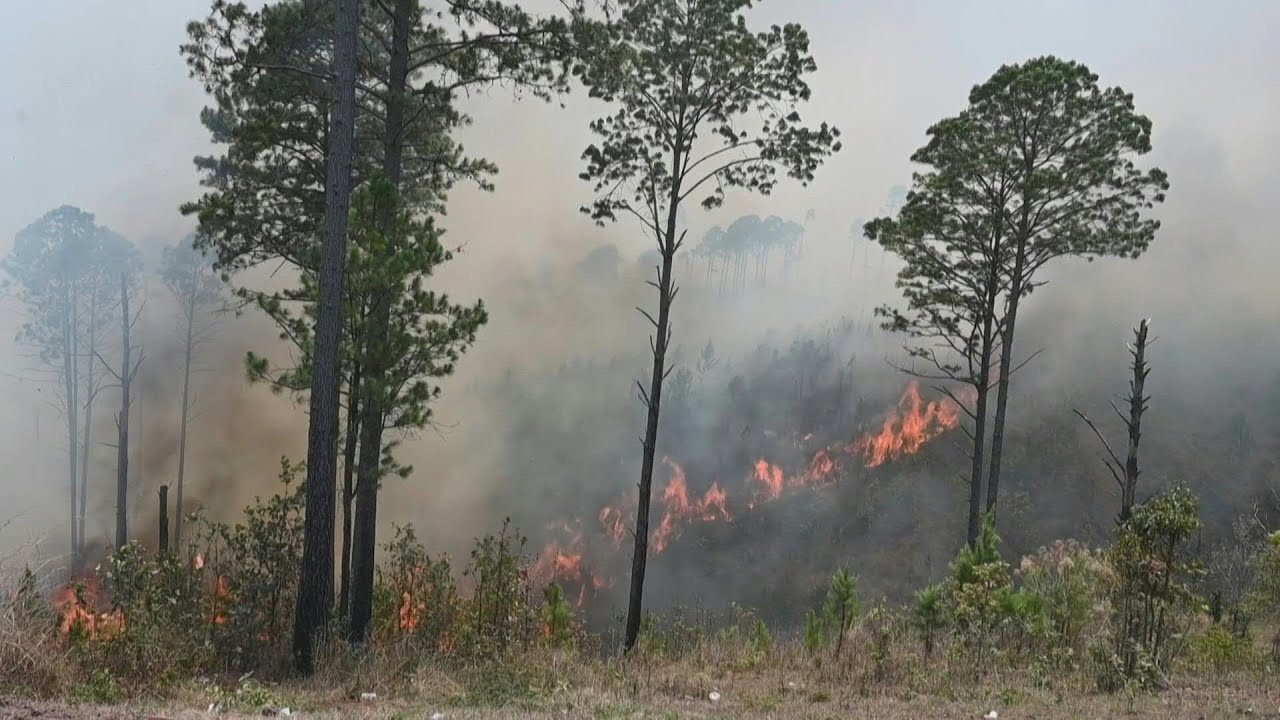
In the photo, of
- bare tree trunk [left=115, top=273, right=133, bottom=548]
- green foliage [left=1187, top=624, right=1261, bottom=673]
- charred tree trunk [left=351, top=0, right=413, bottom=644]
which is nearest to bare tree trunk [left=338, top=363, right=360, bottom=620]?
charred tree trunk [left=351, top=0, right=413, bottom=644]

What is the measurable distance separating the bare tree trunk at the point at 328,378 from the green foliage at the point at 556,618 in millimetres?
4261

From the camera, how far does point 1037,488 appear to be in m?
48.8

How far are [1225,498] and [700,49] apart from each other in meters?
A: 46.2

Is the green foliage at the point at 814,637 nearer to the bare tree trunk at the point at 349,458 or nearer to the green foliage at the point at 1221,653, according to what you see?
the green foliage at the point at 1221,653

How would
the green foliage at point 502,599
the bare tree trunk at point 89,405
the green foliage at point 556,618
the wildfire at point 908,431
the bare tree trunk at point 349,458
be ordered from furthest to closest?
the wildfire at point 908,431, the bare tree trunk at point 89,405, the green foliage at point 556,618, the bare tree trunk at point 349,458, the green foliage at point 502,599

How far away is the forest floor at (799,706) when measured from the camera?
698cm

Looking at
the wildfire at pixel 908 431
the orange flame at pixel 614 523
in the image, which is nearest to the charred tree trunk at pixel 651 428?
the orange flame at pixel 614 523

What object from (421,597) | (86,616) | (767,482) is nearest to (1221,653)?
(421,597)

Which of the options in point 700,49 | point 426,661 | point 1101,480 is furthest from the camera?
point 1101,480

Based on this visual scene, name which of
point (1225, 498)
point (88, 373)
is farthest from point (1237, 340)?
point (88, 373)

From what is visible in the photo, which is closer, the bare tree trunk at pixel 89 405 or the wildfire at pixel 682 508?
the bare tree trunk at pixel 89 405

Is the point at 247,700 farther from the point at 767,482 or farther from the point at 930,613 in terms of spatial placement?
the point at 767,482

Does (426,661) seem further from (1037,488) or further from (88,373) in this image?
(1037,488)

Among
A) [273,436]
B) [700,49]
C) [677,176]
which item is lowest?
[273,436]
